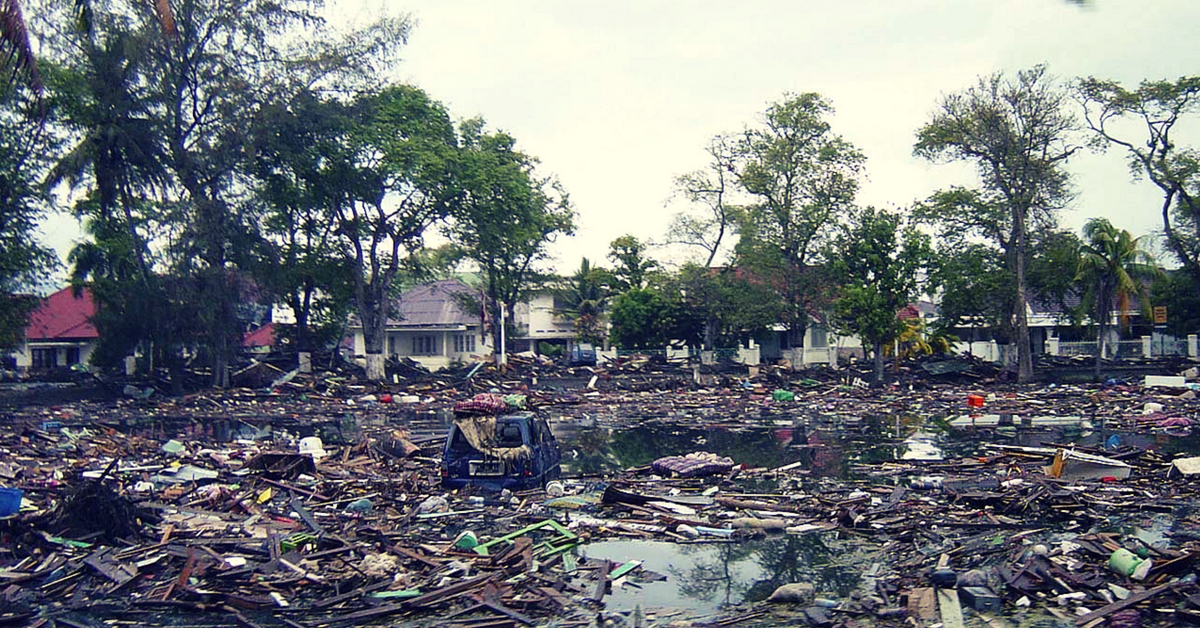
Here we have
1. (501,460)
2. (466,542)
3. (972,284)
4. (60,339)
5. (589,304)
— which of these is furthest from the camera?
(60,339)

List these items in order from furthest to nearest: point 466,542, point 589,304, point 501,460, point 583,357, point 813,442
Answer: point 589,304 → point 583,357 → point 813,442 → point 501,460 → point 466,542

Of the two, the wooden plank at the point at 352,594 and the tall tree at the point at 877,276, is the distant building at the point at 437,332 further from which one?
the wooden plank at the point at 352,594

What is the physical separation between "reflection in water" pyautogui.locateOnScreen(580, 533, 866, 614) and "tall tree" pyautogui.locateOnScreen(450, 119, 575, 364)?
34457 millimetres

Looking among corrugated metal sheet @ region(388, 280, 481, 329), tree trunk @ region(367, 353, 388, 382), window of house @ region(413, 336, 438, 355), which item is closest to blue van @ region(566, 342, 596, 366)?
corrugated metal sheet @ region(388, 280, 481, 329)

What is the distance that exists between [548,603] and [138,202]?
37.8 meters

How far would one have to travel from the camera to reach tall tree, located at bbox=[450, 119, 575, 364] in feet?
145

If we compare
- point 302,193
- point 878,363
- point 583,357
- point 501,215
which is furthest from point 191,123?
point 878,363

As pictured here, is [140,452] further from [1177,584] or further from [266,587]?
[1177,584]

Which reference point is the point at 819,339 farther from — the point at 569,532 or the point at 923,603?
the point at 923,603

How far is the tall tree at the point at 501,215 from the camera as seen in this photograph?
4431 centimetres

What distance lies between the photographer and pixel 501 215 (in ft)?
148

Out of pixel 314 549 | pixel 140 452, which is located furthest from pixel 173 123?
pixel 314 549

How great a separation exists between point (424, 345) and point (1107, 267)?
40.6 metres

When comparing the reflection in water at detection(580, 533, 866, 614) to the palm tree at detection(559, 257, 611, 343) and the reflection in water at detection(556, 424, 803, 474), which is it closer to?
the reflection in water at detection(556, 424, 803, 474)
